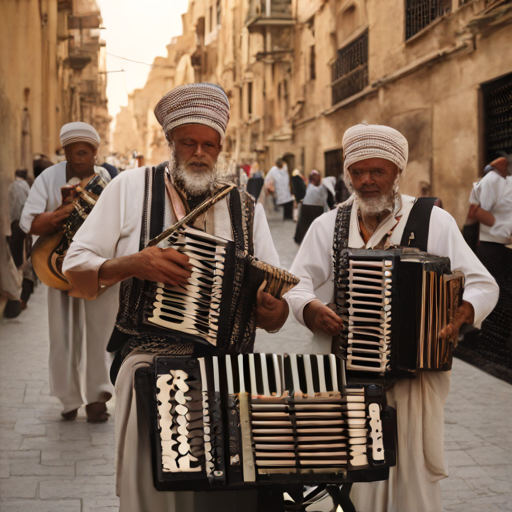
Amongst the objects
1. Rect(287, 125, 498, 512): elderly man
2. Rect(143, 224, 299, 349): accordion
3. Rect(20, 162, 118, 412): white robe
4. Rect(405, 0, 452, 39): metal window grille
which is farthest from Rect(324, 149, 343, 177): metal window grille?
Rect(143, 224, 299, 349): accordion

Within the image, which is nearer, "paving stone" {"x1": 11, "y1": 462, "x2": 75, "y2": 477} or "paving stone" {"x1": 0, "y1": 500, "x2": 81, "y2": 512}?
"paving stone" {"x1": 0, "y1": 500, "x2": 81, "y2": 512}

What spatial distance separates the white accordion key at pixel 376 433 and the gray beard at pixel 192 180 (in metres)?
1.11

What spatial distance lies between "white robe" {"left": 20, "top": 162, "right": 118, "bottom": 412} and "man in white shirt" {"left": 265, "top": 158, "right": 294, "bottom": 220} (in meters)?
16.0

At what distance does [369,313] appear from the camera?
134 inches

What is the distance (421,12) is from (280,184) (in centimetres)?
1114

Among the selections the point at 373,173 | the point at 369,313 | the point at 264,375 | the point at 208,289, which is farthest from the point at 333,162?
the point at 264,375

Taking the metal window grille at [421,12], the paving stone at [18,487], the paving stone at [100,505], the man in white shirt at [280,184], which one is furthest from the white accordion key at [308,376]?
the man in white shirt at [280,184]

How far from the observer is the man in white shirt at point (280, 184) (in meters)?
22.0

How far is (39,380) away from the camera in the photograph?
7.48 m

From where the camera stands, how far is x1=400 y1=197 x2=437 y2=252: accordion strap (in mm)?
3721

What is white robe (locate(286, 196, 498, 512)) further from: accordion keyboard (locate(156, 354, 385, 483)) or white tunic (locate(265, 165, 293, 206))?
white tunic (locate(265, 165, 293, 206))

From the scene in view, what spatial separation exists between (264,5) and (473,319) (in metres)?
20.9

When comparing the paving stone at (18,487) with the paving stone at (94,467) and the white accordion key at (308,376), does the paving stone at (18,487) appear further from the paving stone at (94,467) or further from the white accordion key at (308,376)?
the white accordion key at (308,376)

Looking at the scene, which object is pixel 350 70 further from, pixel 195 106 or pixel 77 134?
pixel 195 106
